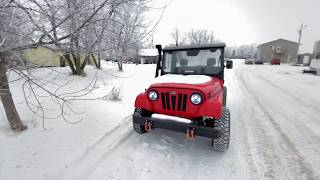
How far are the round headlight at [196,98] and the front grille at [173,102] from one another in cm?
11

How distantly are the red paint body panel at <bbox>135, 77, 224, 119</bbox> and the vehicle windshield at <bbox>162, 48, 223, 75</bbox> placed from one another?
84 centimetres

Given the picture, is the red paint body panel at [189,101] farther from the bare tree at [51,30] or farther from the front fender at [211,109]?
the bare tree at [51,30]

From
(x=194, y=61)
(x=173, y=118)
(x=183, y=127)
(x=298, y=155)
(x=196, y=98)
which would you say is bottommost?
(x=298, y=155)

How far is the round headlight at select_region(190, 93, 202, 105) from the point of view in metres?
3.50

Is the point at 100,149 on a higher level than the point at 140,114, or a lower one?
A: lower

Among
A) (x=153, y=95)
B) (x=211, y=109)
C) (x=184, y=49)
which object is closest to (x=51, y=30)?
(x=153, y=95)

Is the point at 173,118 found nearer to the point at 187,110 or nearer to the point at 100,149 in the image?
the point at 187,110

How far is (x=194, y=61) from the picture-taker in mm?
4867

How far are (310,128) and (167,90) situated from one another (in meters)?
4.04

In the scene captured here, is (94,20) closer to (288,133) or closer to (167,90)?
(167,90)

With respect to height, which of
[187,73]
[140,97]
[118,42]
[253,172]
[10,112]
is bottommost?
[253,172]

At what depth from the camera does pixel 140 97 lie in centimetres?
412

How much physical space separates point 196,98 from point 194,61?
1596 mm

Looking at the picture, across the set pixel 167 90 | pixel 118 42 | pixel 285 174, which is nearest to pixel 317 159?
pixel 285 174
